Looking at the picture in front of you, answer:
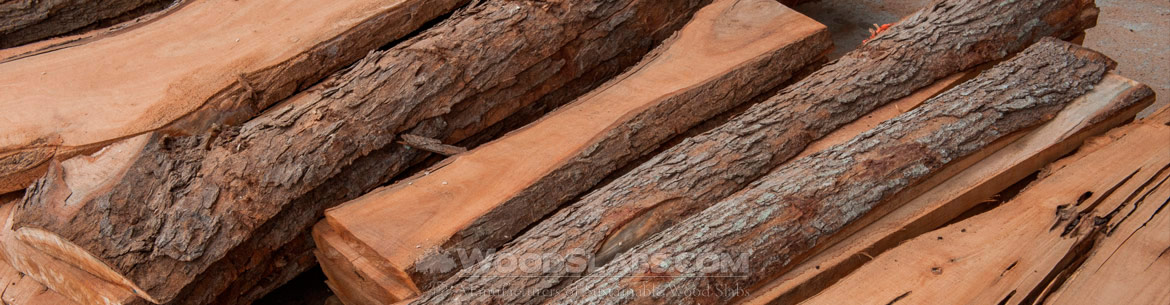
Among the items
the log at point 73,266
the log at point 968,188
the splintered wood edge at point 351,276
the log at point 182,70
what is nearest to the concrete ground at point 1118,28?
the log at point 968,188

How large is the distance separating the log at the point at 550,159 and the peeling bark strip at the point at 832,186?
44 cm

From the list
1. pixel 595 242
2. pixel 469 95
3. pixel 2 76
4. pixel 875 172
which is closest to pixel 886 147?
pixel 875 172

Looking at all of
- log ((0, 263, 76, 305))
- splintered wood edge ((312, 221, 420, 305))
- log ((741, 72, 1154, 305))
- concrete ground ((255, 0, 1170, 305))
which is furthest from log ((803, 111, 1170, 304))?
log ((0, 263, 76, 305))

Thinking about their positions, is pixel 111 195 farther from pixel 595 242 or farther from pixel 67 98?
pixel 595 242

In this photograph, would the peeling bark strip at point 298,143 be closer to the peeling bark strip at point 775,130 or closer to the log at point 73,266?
the log at point 73,266

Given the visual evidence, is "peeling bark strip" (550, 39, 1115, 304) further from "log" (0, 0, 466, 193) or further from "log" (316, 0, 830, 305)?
"log" (0, 0, 466, 193)

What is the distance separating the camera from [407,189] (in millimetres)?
2822

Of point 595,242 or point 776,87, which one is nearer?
point 595,242

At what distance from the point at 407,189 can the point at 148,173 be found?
0.74 metres

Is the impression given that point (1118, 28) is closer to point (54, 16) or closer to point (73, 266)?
point (73, 266)

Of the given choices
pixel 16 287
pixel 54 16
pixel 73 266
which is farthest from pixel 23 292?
pixel 54 16

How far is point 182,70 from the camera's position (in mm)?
3133

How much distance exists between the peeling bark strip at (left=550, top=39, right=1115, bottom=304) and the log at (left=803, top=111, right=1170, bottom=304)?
0.17 m

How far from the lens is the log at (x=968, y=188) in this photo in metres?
2.44
